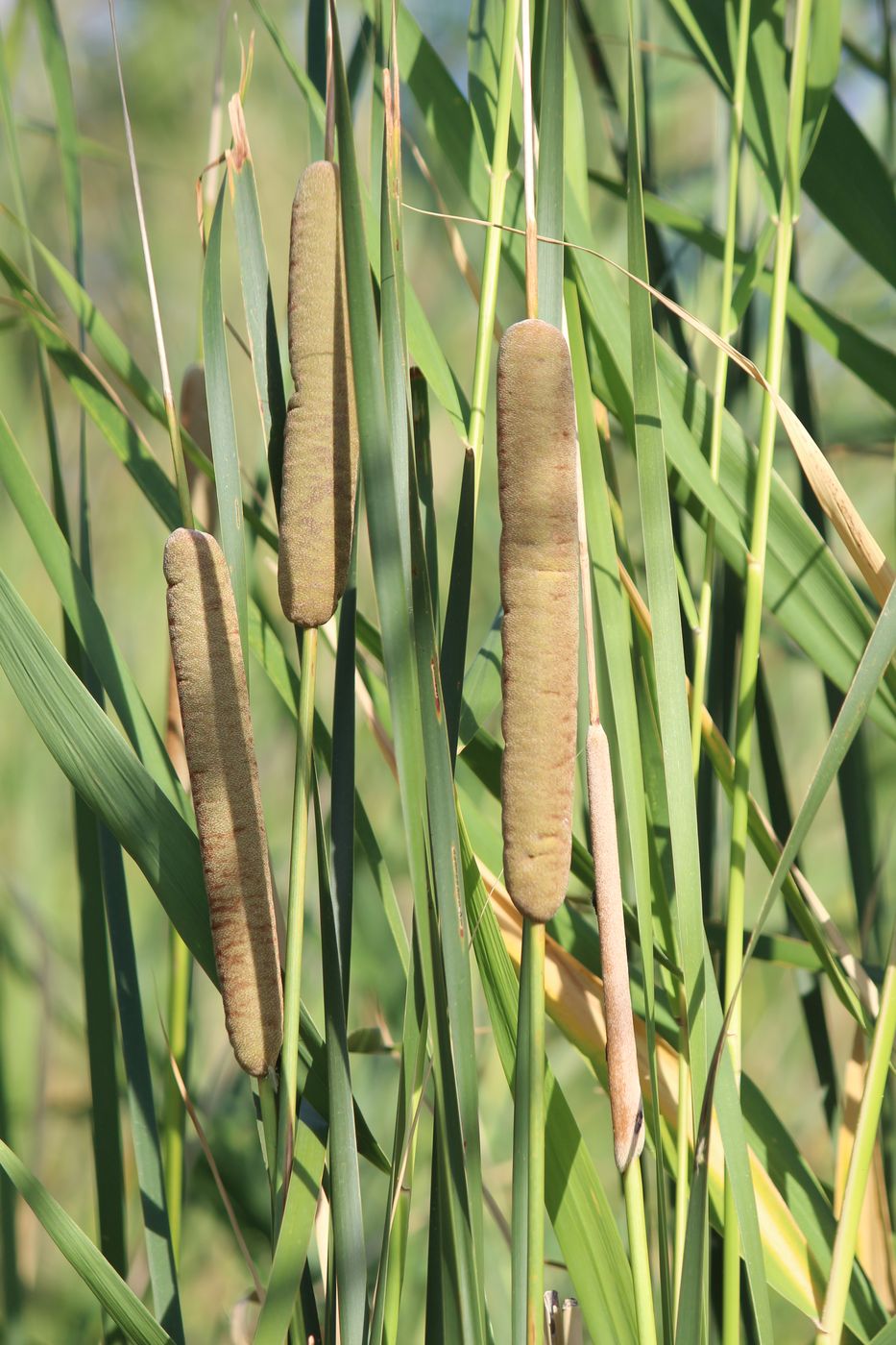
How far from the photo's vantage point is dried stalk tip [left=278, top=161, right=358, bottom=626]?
0.85 feet

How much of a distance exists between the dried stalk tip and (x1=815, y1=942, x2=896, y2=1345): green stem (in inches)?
8.5

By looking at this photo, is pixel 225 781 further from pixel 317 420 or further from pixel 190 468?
pixel 190 468

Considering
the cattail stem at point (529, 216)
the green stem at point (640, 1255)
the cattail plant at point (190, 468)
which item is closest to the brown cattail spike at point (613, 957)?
the green stem at point (640, 1255)

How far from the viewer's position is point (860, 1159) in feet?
1.12

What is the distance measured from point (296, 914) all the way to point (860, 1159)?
0.21 meters

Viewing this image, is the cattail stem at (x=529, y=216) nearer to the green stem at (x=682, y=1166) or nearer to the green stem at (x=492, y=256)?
the green stem at (x=492, y=256)

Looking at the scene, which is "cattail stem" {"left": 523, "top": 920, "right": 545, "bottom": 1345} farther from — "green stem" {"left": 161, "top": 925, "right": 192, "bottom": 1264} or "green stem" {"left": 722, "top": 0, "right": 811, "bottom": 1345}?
"green stem" {"left": 161, "top": 925, "right": 192, "bottom": 1264}

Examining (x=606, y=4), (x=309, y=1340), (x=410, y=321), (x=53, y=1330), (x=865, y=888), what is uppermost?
(x=606, y=4)

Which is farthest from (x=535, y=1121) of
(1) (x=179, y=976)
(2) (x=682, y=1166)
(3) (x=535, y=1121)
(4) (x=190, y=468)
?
(4) (x=190, y=468)

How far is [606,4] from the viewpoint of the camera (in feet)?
2.45

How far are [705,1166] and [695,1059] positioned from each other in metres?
0.07

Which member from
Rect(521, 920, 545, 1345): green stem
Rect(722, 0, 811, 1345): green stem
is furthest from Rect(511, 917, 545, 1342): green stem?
Rect(722, 0, 811, 1345): green stem

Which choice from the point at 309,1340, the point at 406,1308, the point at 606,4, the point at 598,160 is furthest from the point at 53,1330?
the point at 606,4

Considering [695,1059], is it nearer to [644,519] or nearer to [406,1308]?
[644,519]
